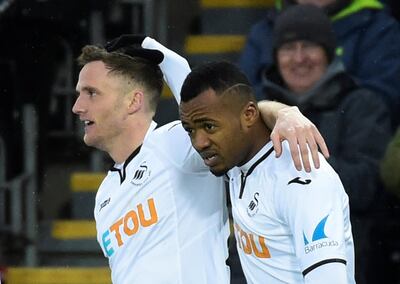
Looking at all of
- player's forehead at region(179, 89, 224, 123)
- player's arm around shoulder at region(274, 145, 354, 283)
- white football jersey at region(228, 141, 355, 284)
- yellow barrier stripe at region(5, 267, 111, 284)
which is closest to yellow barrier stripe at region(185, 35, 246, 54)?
yellow barrier stripe at region(5, 267, 111, 284)

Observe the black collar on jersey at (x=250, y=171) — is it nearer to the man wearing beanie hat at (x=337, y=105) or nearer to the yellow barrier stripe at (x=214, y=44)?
the man wearing beanie hat at (x=337, y=105)

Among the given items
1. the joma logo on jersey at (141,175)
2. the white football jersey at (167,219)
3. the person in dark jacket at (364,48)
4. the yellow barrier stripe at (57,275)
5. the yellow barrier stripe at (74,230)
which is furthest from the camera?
the yellow barrier stripe at (74,230)

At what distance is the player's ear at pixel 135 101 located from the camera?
496 cm

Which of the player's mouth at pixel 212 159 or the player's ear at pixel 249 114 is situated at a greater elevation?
the player's ear at pixel 249 114

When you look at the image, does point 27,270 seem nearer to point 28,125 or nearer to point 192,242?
point 28,125

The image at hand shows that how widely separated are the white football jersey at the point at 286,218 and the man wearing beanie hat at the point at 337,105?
5.09 feet

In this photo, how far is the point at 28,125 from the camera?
7.73 m

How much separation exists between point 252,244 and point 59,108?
3.83 meters

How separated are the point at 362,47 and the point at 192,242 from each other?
2.07 m

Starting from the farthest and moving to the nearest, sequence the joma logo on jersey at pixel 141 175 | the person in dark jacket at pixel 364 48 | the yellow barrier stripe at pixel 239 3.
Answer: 1. the yellow barrier stripe at pixel 239 3
2. the person in dark jacket at pixel 364 48
3. the joma logo on jersey at pixel 141 175

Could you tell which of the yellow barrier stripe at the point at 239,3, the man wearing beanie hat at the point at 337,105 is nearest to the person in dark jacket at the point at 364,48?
the man wearing beanie hat at the point at 337,105

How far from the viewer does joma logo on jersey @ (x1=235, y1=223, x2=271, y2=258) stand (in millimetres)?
4281

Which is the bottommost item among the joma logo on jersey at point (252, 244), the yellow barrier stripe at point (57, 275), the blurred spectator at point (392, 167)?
the yellow barrier stripe at point (57, 275)

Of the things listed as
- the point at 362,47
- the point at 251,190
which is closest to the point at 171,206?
the point at 251,190
